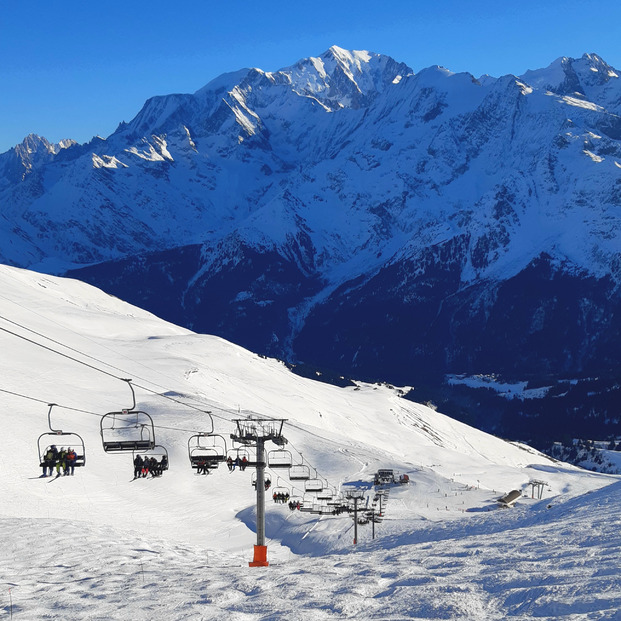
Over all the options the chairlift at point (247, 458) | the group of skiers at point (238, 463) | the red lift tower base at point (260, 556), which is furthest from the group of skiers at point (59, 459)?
Result: the red lift tower base at point (260, 556)

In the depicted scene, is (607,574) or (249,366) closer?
(607,574)

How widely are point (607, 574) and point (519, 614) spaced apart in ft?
19.7

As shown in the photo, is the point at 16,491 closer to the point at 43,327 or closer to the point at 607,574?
the point at 607,574

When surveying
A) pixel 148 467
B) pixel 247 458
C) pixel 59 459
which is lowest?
pixel 247 458

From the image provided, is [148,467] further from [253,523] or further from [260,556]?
[253,523]

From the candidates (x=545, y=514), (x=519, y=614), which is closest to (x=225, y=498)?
(x=545, y=514)

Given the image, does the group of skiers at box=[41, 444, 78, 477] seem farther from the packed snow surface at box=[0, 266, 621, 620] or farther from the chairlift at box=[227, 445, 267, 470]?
the chairlift at box=[227, 445, 267, 470]

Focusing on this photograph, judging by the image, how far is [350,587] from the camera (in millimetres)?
34531

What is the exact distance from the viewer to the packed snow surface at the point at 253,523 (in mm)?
32438

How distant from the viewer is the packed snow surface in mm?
32438

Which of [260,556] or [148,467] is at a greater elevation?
[148,467]

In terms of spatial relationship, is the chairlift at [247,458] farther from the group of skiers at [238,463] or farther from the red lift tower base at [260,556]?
the red lift tower base at [260,556]

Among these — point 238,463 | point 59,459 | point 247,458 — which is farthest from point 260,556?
point 247,458

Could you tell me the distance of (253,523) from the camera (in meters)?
84.8
